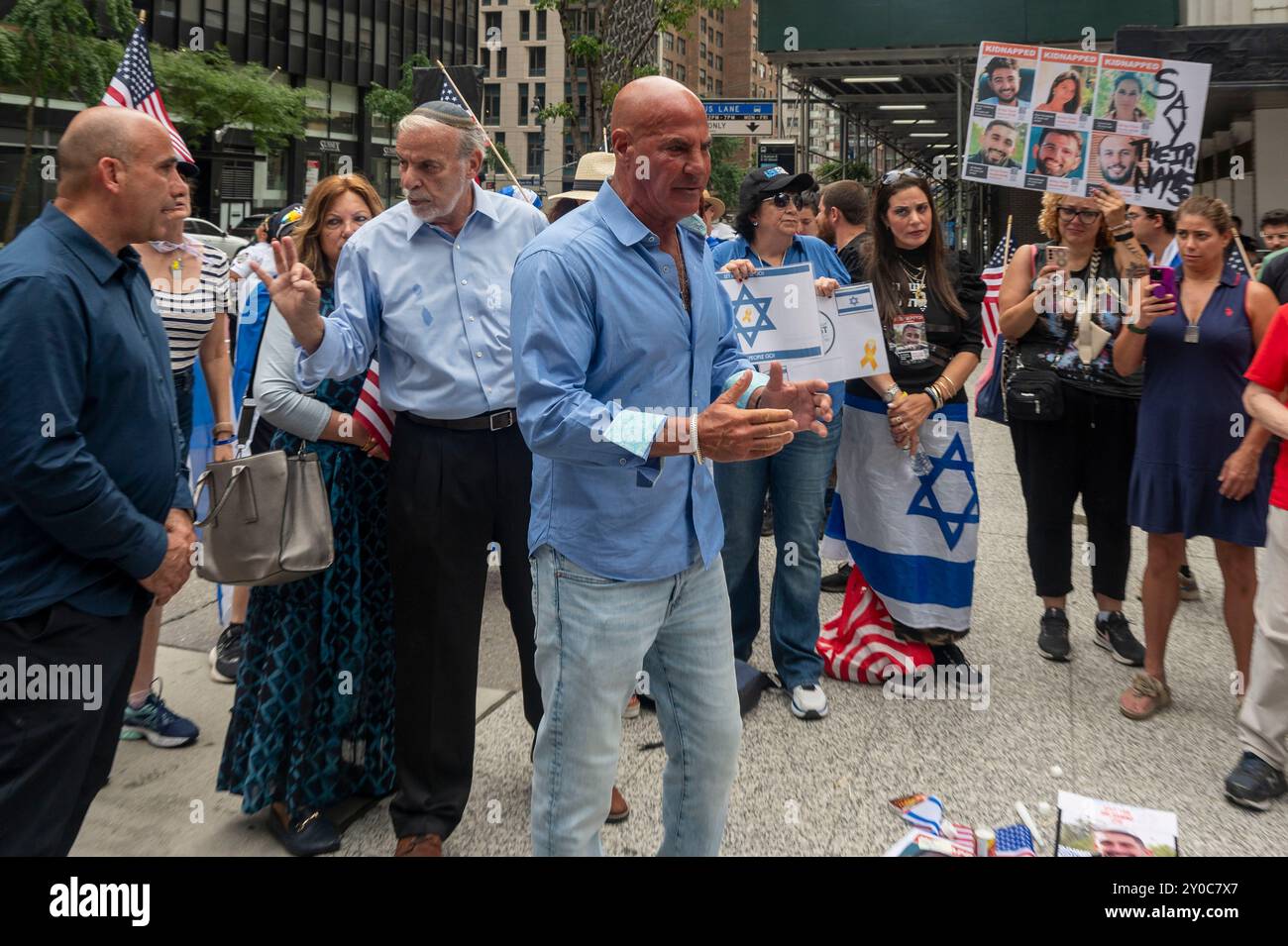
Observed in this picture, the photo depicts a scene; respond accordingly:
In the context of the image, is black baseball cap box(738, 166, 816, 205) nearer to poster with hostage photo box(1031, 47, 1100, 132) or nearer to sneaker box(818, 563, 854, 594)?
poster with hostage photo box(1031, 47, 1100, 132)

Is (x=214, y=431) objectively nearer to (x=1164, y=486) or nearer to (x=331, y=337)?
(x=331, y=337)

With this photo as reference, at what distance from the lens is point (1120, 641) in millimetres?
5180

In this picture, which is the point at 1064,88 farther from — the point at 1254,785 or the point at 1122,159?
the point at 1254,785

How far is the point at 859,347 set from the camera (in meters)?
4.59

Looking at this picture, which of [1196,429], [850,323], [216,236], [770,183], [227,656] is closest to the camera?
[1196,429]

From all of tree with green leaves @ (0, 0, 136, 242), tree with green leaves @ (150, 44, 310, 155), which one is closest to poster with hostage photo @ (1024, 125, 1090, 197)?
tree with green leaves @ (0, 0, 136, 242)

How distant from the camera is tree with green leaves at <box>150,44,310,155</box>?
110 feet

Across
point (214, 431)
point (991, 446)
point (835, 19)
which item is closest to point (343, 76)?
point (835, 19)

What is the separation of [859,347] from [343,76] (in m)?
56.6

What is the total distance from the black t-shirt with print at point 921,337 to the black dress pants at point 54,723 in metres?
3.44

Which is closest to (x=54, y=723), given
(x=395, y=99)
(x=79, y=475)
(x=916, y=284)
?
(x=79, y=475)

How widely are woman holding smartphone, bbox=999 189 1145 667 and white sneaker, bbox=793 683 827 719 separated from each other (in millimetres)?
1344

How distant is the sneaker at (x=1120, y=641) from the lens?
513 centimetres

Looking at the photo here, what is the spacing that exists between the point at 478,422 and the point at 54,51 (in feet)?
90.7
